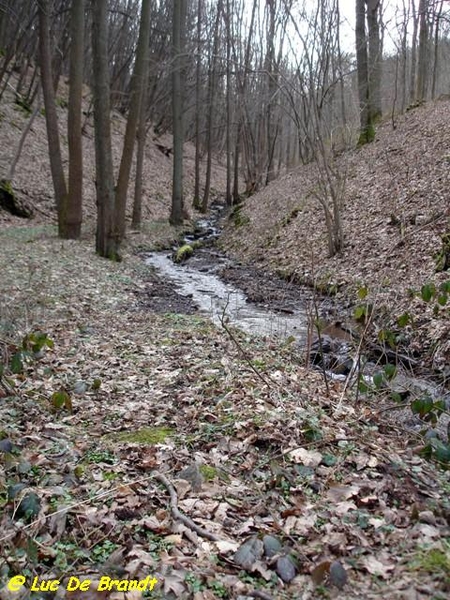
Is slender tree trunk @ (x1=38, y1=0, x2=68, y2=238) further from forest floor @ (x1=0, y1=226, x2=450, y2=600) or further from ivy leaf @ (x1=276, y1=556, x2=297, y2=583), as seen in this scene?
ivy leaf @ (x1=276, y1=556, x2=297, y2=583)

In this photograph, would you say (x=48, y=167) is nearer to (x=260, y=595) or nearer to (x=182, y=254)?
(x=182, y=254)

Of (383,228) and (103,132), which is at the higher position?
(103,132)

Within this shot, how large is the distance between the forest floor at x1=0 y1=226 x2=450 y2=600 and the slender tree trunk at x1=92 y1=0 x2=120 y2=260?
683 centimetres

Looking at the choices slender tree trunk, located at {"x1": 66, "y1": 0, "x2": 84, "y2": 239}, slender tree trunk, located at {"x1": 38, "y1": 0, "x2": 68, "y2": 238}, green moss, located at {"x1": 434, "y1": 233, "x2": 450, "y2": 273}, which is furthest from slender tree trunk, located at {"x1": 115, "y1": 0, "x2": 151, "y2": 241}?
green moss, located at {"x1": 434, "y1": 233, "x2": 450, "y2": 273}

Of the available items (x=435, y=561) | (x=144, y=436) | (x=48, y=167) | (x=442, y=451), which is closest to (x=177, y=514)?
(x=144, y=436)

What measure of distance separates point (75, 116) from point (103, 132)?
1.46m

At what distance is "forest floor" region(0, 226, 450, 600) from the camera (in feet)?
8.05

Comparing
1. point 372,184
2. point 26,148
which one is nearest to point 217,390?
point 372,184

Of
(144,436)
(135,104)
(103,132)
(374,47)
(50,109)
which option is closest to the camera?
(144,436)

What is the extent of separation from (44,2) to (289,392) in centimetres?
1283

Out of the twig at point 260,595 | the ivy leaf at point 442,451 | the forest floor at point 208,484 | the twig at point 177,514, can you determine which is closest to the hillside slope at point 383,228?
the forest floor at point 208,484

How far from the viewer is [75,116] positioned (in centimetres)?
1268

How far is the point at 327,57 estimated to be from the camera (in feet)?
29.7

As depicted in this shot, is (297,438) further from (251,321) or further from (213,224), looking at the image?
(213,224)
